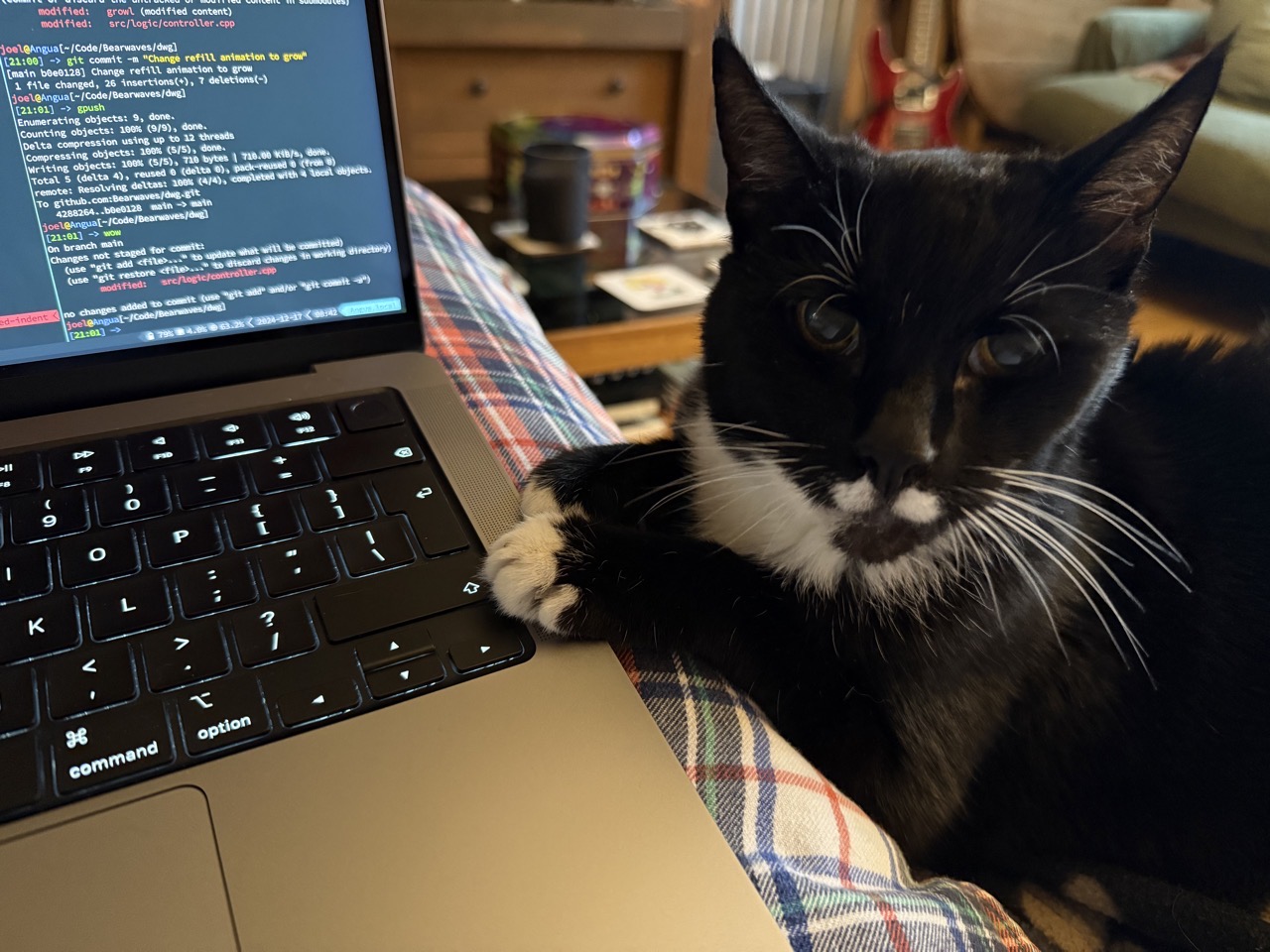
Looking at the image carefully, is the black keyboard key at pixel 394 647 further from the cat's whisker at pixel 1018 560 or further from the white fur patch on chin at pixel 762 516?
the cat's whisker at pixel 1018 560

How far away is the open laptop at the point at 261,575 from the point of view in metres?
0.36

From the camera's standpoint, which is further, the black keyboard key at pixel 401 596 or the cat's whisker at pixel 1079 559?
the cat's whisker at pixel 1079 559

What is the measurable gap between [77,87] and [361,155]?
0.56 feet

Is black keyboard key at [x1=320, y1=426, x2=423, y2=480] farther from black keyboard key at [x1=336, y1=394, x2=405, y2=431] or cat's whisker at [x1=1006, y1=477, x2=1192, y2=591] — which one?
cat's whisker at [x1=1006, y1=477, x2=1192, y2=591]

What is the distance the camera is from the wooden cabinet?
2.08 metres

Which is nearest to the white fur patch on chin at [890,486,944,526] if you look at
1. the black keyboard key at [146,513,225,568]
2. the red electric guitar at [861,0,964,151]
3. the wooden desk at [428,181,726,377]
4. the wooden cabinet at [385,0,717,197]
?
the black keyboard key at [146,513,225,568]

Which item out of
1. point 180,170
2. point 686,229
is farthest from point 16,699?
point 686,229

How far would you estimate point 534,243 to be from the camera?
5.32 feet

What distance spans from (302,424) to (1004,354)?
1.55 ft

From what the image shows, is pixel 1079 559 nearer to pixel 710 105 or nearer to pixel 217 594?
pixel 217 594

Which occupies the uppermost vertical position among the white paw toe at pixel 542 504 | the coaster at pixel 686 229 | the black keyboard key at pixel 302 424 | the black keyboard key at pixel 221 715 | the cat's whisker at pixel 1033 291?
the cat's whisker at pixel 1033 291

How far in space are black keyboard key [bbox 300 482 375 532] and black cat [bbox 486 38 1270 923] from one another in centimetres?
9

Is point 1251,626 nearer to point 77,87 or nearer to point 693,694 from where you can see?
point 693,694

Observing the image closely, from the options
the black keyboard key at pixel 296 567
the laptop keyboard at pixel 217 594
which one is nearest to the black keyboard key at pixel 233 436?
the laptop keyboard at pixel 217 594
